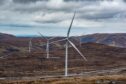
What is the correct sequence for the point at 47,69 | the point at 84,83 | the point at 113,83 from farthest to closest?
the point at 47,69, the point at 84,83, the point at 113,83

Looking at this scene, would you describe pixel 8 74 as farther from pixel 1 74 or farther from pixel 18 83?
pixel 18 83

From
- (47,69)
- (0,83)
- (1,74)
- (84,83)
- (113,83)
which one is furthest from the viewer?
(47,69)

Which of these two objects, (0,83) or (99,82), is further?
(0,83)

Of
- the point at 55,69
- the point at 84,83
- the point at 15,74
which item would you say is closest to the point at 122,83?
the point at 84,83

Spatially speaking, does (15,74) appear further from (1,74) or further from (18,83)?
(18,83)

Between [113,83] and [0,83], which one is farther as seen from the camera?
[0,83]

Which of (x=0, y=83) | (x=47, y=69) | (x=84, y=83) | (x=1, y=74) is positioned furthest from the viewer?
(x=47, y=69)

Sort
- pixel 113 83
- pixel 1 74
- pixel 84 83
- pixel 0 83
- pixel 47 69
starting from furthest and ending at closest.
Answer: pixel 47 69 < pixel 1 74 < pixel 0 83 < pixel 84 83 < pixel 113 83

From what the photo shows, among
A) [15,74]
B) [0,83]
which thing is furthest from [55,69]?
[0,83]
